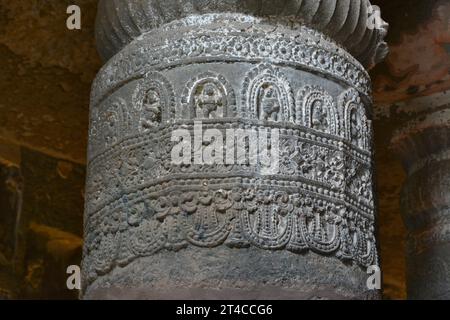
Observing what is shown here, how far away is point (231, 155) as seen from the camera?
3447 mm

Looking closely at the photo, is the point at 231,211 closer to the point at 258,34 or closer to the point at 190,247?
the point at 190,247

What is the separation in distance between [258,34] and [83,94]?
2031 millimetres

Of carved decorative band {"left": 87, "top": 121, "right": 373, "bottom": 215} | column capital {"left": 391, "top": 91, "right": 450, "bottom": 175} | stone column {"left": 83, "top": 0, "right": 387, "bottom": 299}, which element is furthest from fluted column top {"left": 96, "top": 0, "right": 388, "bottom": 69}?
column capital {"left": 391, "top": 91, "right": 450, "bottom": 175}

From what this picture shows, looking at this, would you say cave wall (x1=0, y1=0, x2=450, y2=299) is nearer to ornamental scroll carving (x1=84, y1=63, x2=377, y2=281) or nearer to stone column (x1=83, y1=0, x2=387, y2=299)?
stone column (x1=83, y1=0, x2=387, y2=299)

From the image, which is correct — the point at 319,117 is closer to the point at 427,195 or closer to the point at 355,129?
the point at 355,129

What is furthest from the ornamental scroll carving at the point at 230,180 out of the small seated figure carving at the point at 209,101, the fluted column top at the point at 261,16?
the fluted column top at the point at 261,16

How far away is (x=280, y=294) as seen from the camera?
3.31 metres

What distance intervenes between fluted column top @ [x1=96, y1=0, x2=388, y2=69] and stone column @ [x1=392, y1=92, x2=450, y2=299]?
1315 millimetres

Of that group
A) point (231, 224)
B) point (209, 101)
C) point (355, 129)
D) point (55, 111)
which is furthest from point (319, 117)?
point (55, 111)

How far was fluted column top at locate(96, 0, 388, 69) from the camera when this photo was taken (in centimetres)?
375

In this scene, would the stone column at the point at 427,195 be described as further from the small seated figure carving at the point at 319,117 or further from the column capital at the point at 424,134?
the small seated figure carving at the point at 319,117
